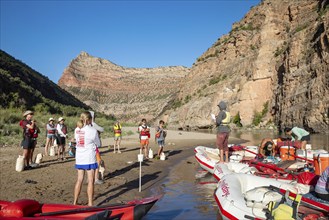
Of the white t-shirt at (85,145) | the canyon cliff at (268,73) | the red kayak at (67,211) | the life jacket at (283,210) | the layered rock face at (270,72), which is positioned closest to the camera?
the red kayak at (67,211)

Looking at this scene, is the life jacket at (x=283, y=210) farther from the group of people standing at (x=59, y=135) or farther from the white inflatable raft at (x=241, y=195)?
the group of people standing at (x=59, y=135)

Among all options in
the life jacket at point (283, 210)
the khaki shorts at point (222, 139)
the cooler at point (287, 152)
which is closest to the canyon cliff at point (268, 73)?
the cooler at point (287, 152)

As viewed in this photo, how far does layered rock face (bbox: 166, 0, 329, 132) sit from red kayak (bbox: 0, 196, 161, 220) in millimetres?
30583

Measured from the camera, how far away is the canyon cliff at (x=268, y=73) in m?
35.3

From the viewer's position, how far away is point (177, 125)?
7188 centimetres

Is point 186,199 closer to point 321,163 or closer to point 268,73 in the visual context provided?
point 321,163

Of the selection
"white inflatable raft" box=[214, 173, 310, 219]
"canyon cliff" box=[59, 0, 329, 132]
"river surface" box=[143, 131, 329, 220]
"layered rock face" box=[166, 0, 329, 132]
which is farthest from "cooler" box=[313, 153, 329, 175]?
"layered rock face" box=[166, 0, 329, 132]

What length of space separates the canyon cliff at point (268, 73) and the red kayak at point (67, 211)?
30335 mm

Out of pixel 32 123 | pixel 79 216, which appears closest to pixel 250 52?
pixel 32 123

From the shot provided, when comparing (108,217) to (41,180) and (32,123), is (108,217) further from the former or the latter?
(32,123)

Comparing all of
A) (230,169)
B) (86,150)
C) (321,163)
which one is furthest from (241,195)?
(230,169)

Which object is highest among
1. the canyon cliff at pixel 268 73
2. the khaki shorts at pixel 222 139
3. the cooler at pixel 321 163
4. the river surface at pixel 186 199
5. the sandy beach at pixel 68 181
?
the canyon cliff at pixel 268 73

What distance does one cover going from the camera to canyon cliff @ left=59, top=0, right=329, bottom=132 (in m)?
35.3

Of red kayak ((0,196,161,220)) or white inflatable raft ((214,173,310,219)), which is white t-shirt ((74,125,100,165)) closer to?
red kayak ((0,196,161,220))
